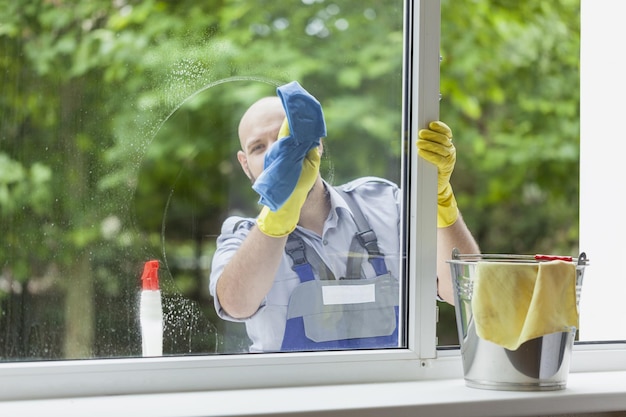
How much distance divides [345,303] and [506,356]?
28 cm

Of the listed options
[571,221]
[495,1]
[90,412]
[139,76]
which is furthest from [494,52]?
[90,412]

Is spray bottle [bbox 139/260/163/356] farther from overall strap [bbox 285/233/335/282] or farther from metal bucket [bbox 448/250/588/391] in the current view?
metal bucket [bbox 448/250/588/391]

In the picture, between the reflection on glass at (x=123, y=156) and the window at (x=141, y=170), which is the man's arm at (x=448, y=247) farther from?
the reflection on glass at (x=123, y=156)

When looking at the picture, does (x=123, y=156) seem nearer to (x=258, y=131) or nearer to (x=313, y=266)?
(x=258, y=131)

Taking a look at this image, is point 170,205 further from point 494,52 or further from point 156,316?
point 494,52

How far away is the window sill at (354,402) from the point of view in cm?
95

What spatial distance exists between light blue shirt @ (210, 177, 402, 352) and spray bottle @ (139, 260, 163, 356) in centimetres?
10

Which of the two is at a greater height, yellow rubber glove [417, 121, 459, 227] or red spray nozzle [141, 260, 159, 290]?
yellow rubber glove [417, 121, 459, 227]

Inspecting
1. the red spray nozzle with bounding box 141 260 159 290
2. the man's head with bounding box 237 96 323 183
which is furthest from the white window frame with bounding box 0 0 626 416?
the man's head with bounding box 237 96 323 183

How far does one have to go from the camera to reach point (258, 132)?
1.21m

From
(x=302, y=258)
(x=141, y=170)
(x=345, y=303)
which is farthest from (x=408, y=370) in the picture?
(x=141, y=170)

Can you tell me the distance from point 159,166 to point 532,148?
3676mm

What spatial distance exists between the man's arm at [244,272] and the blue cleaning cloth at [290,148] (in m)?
0.06

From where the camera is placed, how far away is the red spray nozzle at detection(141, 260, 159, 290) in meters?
1.10
